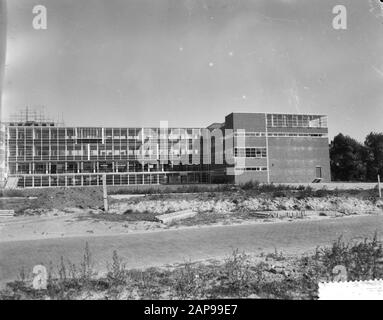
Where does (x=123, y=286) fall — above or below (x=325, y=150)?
below

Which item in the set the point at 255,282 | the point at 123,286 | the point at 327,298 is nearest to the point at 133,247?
the point at 123,286

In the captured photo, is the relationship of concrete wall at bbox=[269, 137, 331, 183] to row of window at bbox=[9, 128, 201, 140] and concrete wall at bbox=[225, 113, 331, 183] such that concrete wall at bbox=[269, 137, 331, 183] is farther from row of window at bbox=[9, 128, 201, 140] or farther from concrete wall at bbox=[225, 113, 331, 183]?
row of window at bbox=[9, 128, 201, 140]

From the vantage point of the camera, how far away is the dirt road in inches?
290

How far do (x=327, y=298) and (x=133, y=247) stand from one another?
5581 mm

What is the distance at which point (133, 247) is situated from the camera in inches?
347

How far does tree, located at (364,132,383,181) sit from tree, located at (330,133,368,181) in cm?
103

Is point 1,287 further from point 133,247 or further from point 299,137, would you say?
point 299,137

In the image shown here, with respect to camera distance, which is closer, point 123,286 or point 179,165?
point 123,286

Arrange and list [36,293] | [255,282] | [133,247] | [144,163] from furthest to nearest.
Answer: [144,163]
[133,247]
[255,282]
[36,293]

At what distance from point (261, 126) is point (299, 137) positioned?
799 centimetres

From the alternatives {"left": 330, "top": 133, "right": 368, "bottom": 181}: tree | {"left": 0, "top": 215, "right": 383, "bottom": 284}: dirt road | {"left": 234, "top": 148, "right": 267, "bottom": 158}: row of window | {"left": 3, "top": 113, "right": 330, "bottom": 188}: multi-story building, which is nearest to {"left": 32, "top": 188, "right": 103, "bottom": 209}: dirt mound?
{"left": 0, "top": 215, "right": 383, "bottom": 284}: dirt road

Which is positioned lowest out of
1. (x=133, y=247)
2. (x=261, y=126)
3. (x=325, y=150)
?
(x=133, y=247)

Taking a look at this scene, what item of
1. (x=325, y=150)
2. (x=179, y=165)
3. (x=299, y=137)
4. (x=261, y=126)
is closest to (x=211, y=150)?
(x=179, y=165)
